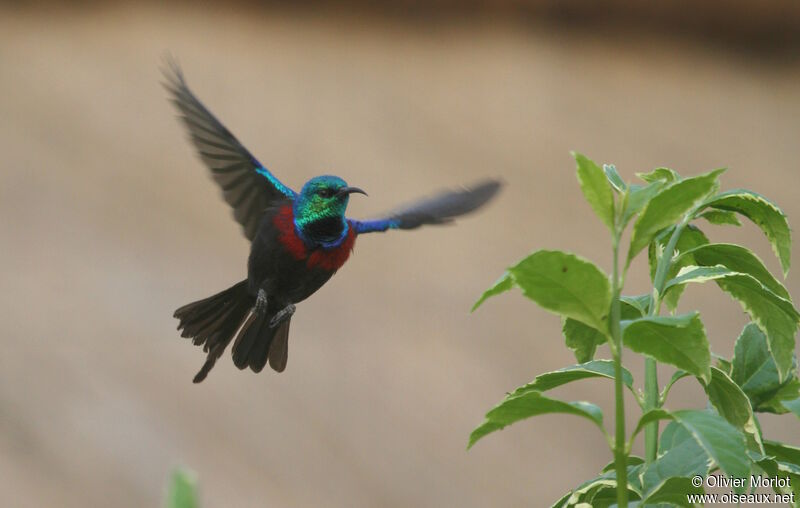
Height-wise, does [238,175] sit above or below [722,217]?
above

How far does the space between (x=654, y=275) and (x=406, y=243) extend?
14.3ft

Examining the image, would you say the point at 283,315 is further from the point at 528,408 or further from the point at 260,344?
the point at 528,408

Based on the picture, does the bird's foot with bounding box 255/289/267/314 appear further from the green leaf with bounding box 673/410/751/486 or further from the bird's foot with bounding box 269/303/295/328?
the green leaf with bounding box 673/410/751/486

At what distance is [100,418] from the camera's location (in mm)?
4656

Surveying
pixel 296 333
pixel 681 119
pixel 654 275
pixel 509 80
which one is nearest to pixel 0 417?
pixel 296 333

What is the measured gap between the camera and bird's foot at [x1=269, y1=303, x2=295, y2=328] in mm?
1190

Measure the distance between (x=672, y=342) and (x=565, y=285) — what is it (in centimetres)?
9

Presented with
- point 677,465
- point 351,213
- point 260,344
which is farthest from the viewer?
point 351,213

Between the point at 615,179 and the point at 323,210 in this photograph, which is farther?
the point at 323,210

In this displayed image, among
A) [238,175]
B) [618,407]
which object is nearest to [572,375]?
[618,407]

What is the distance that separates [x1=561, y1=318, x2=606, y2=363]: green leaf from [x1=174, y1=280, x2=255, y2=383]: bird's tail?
0.44m

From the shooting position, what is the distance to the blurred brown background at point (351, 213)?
473 centimetres

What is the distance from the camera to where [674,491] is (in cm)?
78

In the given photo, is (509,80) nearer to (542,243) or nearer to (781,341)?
(542,243)
